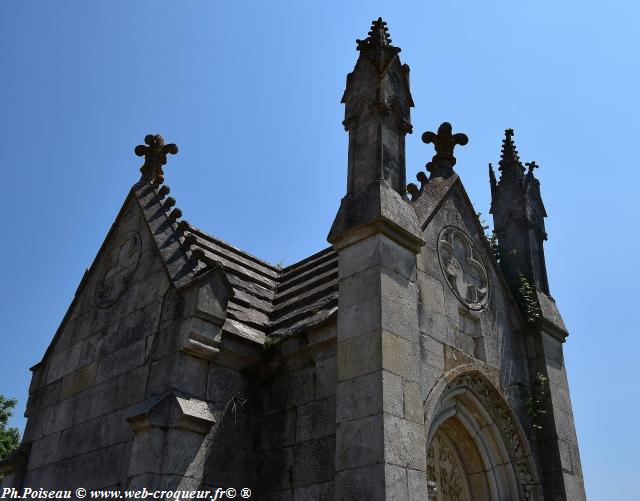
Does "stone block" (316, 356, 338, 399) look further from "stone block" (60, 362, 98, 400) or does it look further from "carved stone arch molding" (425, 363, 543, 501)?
"stone block" (60, 362, 98, 400)

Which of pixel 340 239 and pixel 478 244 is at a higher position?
pixel 478 244

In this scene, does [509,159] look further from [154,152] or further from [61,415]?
[61,415]

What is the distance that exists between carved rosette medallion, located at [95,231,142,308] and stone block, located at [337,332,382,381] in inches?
181

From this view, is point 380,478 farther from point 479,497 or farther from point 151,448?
point 479,497

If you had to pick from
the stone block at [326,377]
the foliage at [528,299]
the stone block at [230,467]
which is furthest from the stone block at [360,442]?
the foliage at [528,299]

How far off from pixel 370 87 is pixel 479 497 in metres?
6.02

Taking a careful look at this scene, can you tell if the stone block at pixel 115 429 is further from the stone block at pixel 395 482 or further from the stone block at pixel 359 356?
the stone block at pixel 395 482

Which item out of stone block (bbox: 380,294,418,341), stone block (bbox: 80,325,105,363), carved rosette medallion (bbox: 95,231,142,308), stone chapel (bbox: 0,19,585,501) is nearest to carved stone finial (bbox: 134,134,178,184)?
stone chapel (bbox: 0,19,585,501)

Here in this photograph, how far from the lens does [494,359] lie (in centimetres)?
966

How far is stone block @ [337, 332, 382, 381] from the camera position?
6.98 meters

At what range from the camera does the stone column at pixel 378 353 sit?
6504mm

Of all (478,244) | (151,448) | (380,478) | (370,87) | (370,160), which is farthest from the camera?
(478,244)

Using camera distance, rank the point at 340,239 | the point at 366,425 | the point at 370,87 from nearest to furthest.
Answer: the point at 366,425 → the point at 340,239 → the point at 370,87

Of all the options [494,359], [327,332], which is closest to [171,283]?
[327,332]
